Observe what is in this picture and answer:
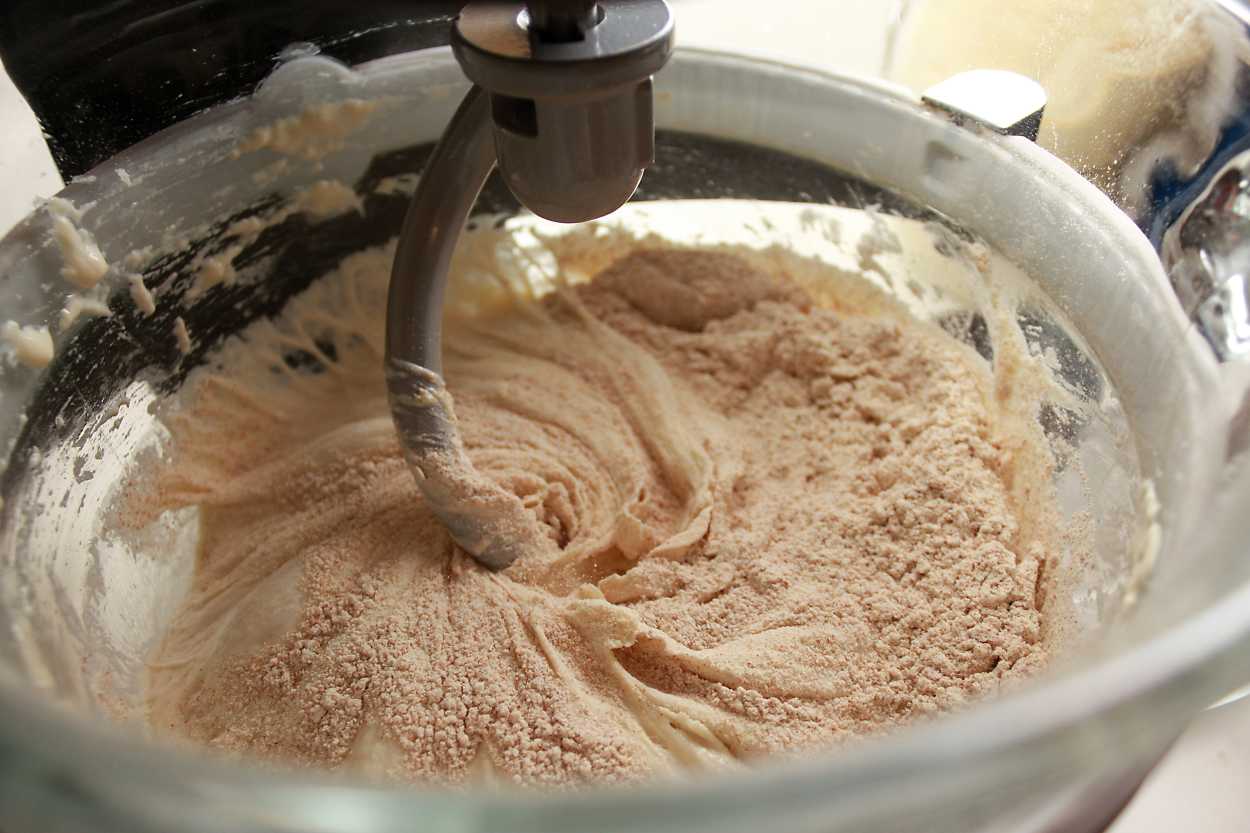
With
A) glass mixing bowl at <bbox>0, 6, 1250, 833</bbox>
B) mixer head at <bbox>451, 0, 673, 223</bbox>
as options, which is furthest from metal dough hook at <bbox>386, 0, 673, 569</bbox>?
glass mixing bowl at <bbox>0, 6, 1250, 833</bbox>

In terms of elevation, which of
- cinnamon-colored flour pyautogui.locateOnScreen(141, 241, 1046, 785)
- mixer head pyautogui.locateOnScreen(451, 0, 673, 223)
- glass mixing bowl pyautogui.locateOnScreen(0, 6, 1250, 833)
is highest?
mixer head pyautogui.locateOnScreen(451, 0, 673, 223)

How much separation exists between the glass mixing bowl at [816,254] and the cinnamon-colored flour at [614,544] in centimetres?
5

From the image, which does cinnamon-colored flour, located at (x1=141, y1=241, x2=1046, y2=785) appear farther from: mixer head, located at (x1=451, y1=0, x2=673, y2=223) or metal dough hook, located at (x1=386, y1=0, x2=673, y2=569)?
mixer head, located at (x1=451, y1=0, x2=673, y2=223)

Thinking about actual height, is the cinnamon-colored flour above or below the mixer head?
below

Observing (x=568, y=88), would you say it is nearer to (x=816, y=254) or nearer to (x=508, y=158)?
(x=508, y=158)

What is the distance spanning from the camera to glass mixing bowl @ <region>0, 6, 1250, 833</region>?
0.32m

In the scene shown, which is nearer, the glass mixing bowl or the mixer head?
the glass mixing bowl

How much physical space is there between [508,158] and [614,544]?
0.29m

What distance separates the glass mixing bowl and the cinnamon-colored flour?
0.05 metres

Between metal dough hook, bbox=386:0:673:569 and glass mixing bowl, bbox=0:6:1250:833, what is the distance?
7.9 inches

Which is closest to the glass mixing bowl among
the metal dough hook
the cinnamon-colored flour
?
the cinnamon-colored flour

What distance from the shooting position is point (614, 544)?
714 millimetres

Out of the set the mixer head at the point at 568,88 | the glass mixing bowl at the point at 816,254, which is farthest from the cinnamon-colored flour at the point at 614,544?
the mixer head at the point at 568,88

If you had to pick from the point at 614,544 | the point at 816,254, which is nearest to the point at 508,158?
the point at 614,544
